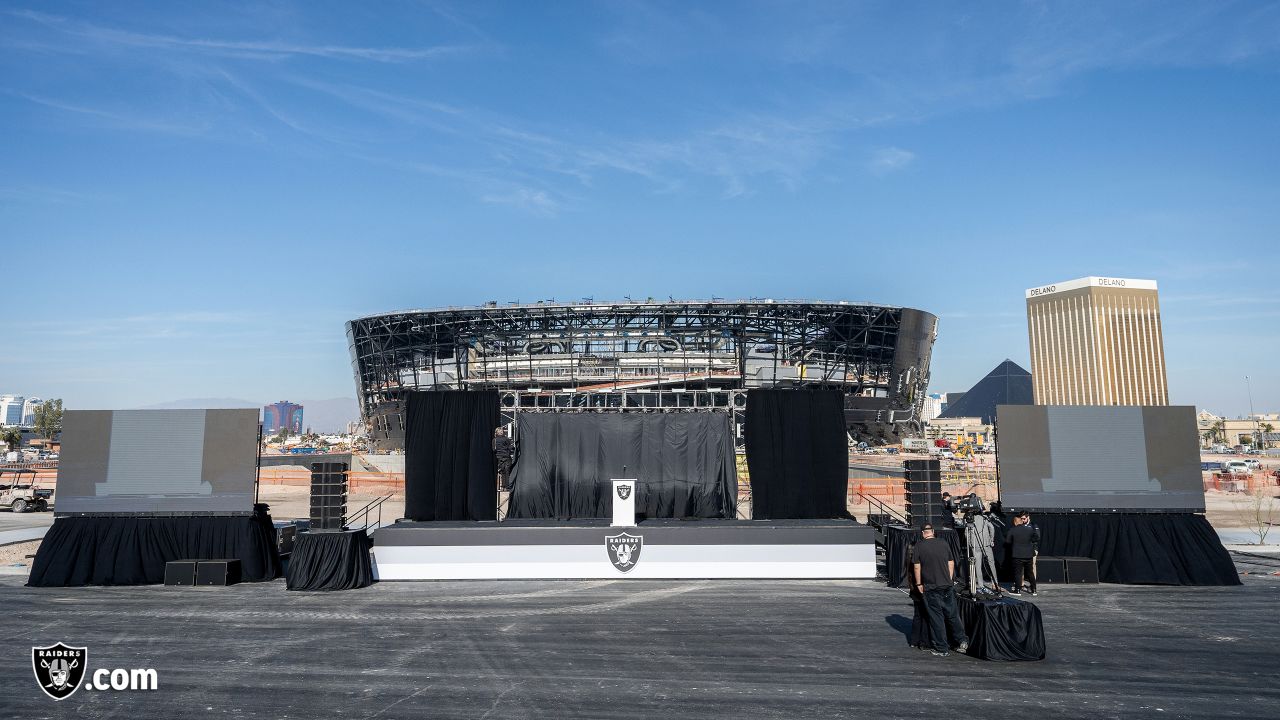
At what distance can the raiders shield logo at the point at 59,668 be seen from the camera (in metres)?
7.73

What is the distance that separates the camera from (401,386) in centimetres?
7400

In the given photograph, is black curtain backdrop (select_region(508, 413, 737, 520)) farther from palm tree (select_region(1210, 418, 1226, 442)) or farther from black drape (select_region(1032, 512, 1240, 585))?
palm tree (select_region(1210, 418, 1226, 442))

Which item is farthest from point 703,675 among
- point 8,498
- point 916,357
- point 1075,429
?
point 916,357

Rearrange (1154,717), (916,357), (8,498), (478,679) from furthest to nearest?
(916,357) < (8,498) < (478,679) < (1154,717)

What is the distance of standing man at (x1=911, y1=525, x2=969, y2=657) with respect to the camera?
873 centimetres

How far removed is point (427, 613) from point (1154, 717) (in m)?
9.64

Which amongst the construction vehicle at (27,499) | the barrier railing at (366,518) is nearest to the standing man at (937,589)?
the barrier railing at (366,518)

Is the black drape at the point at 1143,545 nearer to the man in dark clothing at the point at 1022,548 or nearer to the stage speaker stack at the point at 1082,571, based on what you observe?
the stage speaker stack at the point at 1082,571

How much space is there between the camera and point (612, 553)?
14.7m

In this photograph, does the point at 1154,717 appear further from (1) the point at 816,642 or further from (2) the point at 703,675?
(2) the point at 703,675

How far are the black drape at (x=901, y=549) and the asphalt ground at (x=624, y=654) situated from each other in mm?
635

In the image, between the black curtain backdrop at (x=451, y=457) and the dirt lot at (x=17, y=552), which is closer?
the black curtain backdrop at (x=451, y=457)

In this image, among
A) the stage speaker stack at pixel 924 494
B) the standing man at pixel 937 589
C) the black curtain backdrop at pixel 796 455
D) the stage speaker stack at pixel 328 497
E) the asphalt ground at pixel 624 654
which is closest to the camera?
the asphalt ground at pixel 624 654

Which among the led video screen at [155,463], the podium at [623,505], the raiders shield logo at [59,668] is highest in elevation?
the led video screen at [155,463]
